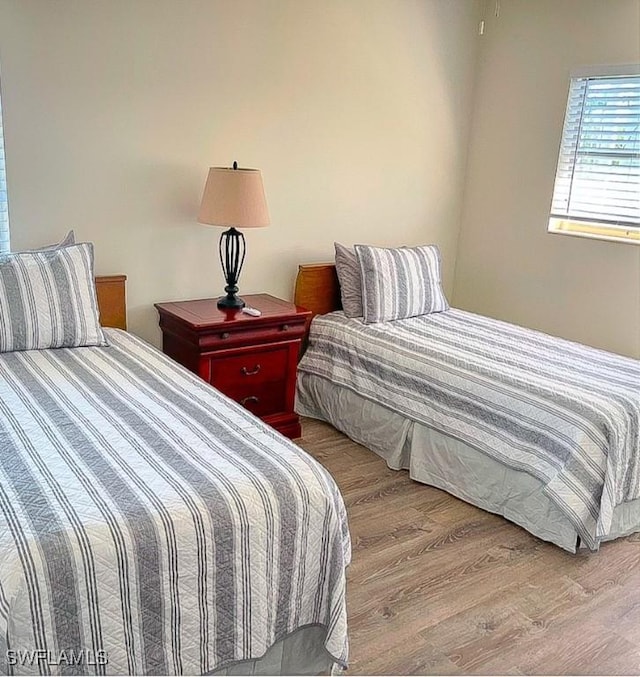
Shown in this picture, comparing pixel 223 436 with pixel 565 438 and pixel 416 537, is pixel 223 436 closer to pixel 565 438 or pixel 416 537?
pixel 416 537

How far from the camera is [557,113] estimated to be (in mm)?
3756

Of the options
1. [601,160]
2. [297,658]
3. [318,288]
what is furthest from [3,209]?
[601,160]

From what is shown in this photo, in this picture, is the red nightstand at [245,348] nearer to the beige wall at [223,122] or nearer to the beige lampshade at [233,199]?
the beige wall at [223,122]

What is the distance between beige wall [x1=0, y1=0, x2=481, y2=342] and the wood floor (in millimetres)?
1475

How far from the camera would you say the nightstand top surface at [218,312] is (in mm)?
2986

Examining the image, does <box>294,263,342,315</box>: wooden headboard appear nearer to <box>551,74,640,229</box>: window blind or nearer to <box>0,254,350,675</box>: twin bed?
<box>551,74,640,229</box>: window blind

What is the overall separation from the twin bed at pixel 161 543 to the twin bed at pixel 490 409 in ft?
3.68

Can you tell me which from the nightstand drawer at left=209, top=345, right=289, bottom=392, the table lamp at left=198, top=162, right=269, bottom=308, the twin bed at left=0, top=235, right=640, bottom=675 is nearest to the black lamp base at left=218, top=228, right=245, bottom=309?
the table lamp at left=198, top=162, right=269, bottom=308

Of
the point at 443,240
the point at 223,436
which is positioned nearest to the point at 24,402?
the point at 223,436

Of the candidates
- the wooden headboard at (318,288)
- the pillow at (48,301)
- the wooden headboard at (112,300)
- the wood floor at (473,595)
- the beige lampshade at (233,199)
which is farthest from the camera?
the wooden headboard at (318,288)

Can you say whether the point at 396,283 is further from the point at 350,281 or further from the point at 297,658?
the point at 297,658

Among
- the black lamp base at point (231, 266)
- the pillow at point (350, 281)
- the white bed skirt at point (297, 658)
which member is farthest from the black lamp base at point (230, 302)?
the white bed skirt at point (297, 658)

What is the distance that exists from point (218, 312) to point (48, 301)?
0.82 metres

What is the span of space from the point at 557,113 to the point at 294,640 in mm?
3215
